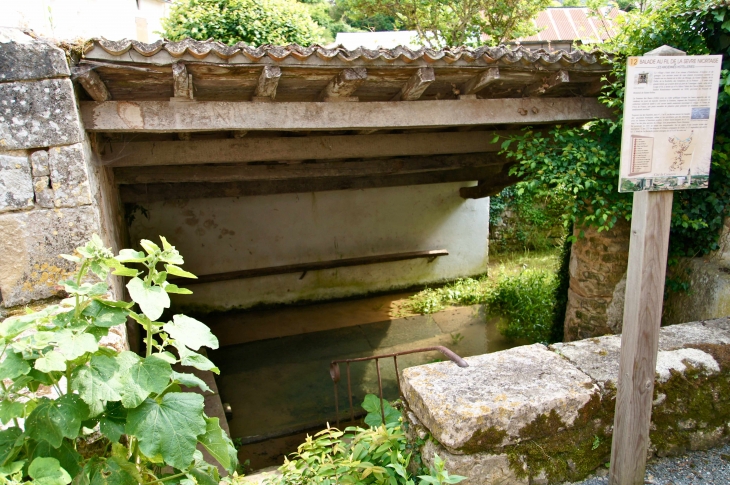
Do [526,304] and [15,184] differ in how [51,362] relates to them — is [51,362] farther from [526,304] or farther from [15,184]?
[526,304]

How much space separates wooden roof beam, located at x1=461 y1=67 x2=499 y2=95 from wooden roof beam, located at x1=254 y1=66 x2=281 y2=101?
Answer: 1411mm

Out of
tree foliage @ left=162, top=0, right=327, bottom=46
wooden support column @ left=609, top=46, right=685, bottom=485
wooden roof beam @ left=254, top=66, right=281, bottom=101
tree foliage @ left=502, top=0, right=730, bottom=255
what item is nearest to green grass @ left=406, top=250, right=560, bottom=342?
tree foliage @ left=502, top=0, right=730, bottom=255

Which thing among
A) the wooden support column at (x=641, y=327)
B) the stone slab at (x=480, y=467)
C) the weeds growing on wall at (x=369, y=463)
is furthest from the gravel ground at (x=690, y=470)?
the weeds growing on wall at (x=369, y=463)

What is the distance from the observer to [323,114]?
333 centimetres

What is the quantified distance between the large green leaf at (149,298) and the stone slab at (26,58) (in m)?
1.50

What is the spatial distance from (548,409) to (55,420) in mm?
1909

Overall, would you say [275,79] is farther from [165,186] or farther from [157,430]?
[165,186]

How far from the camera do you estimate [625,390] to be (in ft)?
6.56

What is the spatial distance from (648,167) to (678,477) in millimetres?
1518

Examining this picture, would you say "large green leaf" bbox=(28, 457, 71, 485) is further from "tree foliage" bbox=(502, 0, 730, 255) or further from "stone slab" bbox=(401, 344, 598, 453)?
"tree foliage" bbox=(502, 0, 730, 255)

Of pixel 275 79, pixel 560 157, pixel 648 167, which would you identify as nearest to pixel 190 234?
pixel 275 79

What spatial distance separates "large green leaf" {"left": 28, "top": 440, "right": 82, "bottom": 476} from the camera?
1.47 metres

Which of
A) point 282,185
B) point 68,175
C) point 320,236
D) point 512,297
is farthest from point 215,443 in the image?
point 320,236

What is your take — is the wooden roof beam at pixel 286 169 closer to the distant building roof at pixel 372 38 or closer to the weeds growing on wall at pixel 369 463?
the weeds growing on wall at pixel 369 463
